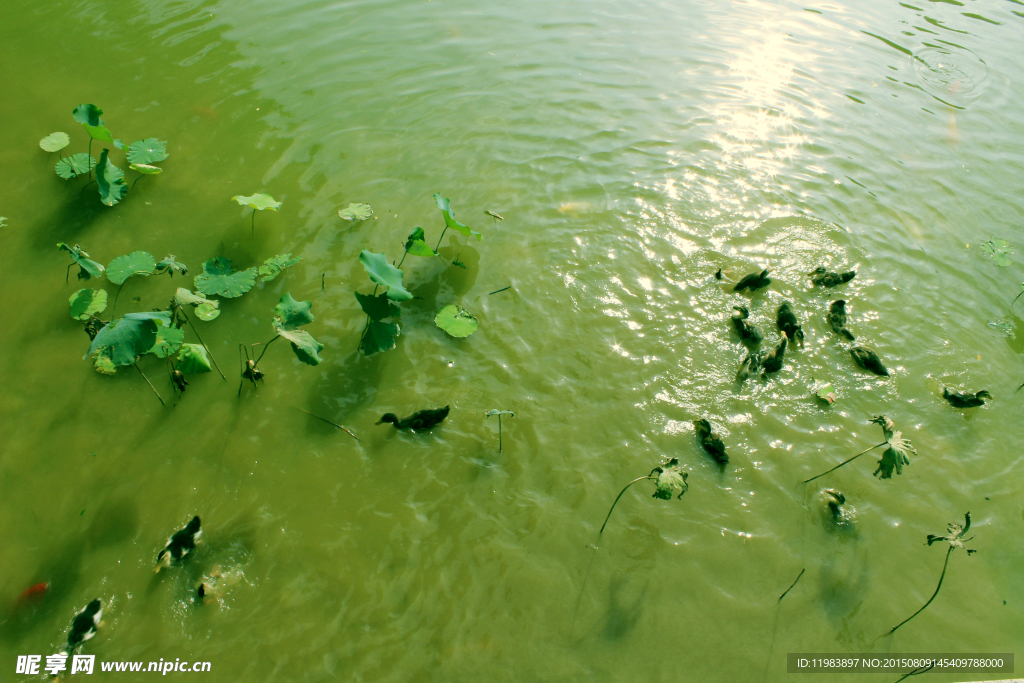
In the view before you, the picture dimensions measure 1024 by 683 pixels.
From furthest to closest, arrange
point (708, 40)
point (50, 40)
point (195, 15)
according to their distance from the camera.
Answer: point (708, 40) → point (195, 15) → point (50, 40)

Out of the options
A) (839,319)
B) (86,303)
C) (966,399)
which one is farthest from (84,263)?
A: (966,399)

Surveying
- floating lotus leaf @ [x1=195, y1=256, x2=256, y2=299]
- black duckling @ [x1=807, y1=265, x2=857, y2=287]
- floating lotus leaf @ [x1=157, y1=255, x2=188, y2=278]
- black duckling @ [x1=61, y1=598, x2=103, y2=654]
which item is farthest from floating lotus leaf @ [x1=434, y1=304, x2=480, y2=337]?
black duckling @ [x1=807, y1=265, x2=857, y2=287]

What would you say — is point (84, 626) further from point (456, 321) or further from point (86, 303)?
point (456, 321)

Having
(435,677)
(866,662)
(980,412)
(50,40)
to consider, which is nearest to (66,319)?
(435,677)

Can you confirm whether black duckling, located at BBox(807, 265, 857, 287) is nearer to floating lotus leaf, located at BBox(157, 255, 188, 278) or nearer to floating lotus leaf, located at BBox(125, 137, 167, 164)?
floating lotus leaf, located at BBox(157, 255, 188, 278)

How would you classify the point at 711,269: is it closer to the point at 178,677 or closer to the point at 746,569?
the point at 746,569

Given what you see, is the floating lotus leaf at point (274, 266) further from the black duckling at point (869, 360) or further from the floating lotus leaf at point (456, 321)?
the black duckling at point (869, 360)

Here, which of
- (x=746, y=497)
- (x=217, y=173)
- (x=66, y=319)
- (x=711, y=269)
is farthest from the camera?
(x=217, y=173)
